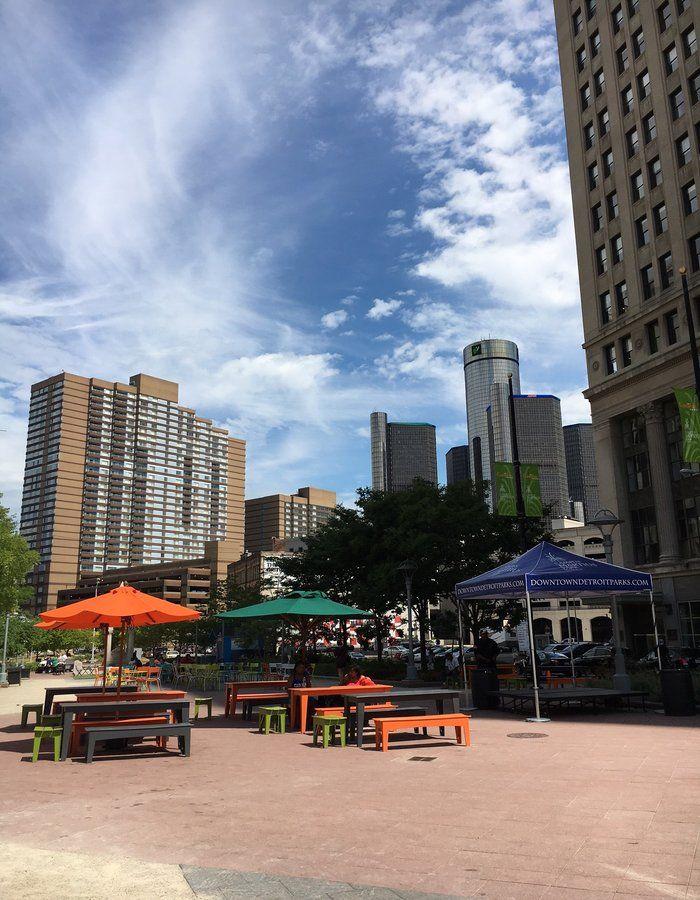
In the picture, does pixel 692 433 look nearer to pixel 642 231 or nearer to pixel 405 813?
pixel 405 813

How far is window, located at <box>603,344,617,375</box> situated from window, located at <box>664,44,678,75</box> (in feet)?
57.6

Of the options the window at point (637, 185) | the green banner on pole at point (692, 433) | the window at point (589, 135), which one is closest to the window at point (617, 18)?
the window at point (589, 135)

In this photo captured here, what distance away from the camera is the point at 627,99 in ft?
164

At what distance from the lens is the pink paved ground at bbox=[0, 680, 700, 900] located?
573 centimetres

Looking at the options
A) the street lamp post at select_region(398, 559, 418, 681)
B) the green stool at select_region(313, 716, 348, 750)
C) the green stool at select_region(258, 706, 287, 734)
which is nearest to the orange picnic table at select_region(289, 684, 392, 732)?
the green stool at select_region(258, 706, 287, 734)

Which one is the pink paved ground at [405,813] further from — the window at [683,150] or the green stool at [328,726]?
the window at [683,150]

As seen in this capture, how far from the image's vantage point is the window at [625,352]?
48.7 meters

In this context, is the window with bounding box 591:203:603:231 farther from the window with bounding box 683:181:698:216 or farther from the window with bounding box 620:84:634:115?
the window with bounding box 683:181:698:216

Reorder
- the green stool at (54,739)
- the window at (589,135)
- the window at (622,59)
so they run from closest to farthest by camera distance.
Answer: the green stool at (54,739)
the window at (622,59)
the window at (589,135)

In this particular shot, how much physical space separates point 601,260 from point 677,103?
35.1 ft

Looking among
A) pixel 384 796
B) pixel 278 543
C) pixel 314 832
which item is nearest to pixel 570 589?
pixel 384 796

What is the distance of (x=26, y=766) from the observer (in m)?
11.0

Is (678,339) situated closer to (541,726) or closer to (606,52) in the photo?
(606,52)

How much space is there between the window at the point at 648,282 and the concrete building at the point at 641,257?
0.22 ft
